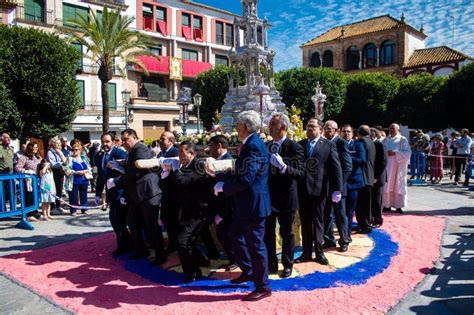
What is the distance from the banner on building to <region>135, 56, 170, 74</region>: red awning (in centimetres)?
39

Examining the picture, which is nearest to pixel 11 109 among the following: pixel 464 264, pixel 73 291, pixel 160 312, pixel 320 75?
pixel 73 291

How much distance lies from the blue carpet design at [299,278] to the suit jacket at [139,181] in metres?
0.94

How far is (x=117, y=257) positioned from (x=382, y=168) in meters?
5.08

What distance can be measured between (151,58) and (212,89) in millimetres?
7895

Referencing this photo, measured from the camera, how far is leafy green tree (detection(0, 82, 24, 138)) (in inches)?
646

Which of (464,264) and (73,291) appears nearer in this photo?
(73,291)

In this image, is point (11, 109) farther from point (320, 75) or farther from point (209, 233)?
point (320, 75)

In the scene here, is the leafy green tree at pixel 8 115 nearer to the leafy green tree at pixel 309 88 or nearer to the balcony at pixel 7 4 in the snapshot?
the balcony at pixel 7 4

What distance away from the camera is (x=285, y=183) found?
496 centimetres

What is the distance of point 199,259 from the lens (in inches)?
220

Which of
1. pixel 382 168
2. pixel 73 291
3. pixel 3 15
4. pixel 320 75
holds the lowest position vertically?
pixel 73 291

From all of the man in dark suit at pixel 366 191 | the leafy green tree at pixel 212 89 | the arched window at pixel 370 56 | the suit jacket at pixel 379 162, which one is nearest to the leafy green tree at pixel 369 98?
the leafy green tree at pixel 212 89

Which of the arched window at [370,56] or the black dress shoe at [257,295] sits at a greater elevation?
the arched window at [370,56]

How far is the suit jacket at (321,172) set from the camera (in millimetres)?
5441
